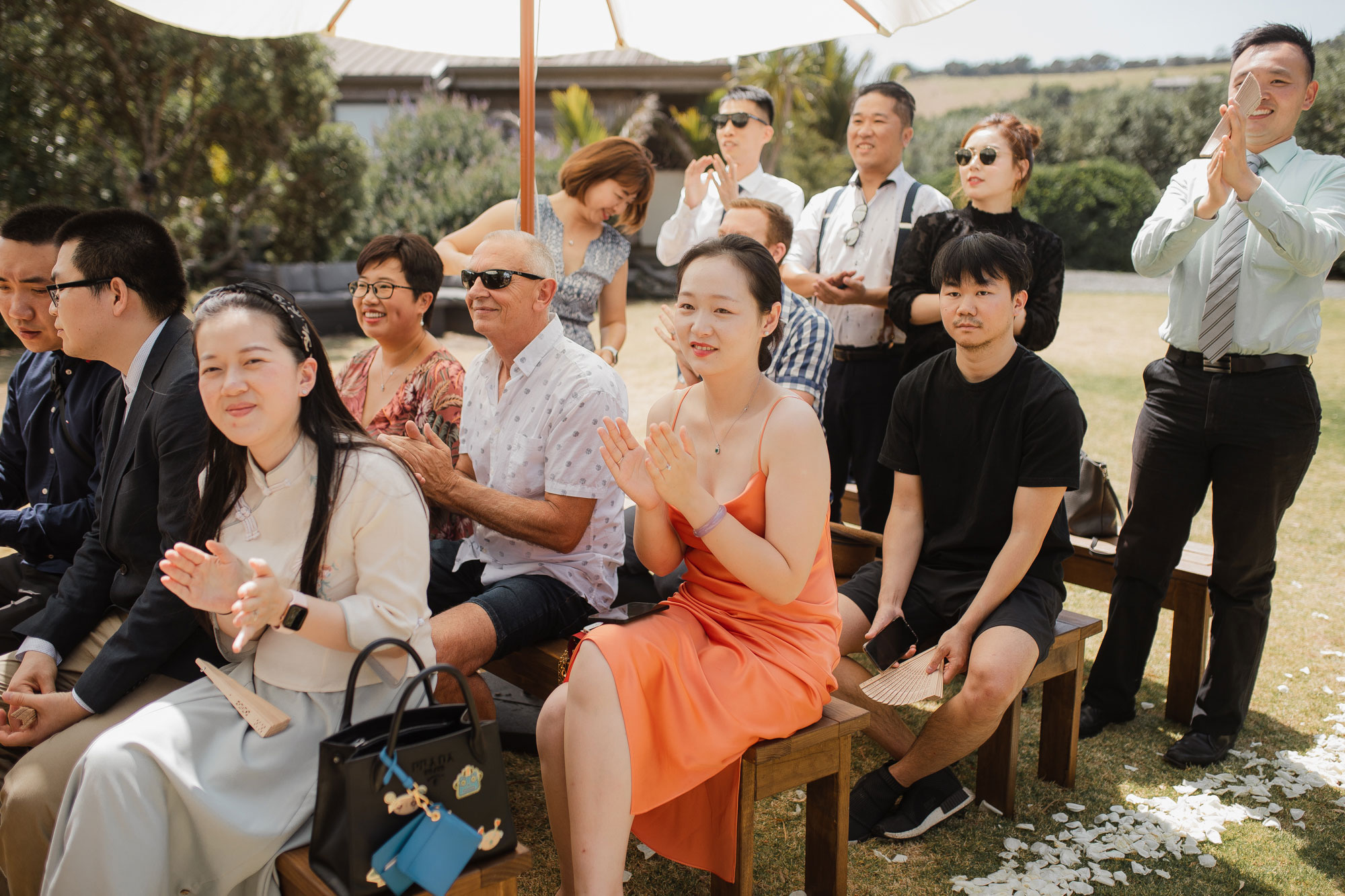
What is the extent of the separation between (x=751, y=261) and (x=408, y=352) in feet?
5.77

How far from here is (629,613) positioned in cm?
261

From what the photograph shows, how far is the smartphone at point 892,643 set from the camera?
10.4 feet

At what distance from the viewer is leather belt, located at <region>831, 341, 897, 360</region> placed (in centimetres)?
445

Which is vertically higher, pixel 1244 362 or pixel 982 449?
pixel 1244 362

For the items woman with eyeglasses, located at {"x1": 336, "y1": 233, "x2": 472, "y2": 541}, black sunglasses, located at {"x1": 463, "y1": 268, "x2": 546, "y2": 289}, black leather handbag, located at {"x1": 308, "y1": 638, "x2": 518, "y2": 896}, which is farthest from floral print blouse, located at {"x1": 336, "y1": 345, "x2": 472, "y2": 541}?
black leather handbag, located at {"x1": 308, "y1": 638, "x2": 518, "y2": 896}

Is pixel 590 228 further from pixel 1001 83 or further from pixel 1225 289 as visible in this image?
pixel 1001 83

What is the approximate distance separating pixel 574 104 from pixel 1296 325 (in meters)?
17.2

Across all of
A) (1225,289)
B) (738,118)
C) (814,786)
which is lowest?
(814,786)

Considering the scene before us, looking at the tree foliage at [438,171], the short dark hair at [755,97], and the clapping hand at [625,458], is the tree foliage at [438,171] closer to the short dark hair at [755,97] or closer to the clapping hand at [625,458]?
the short dark hair at [755,97]

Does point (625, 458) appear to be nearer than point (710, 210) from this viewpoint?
Yes

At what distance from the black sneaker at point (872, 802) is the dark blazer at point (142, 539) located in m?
1.98

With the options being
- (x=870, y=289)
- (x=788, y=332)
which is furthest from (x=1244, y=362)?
(x=788, y=332)

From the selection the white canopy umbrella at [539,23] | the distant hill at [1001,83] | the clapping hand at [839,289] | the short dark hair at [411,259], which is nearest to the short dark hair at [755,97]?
the white canopy umbrella at [539,23]

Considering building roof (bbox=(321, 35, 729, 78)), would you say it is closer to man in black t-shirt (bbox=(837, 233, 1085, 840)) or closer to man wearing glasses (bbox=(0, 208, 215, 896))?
man in black t-shirt (bbox=(837, 233, 1085, 840))
